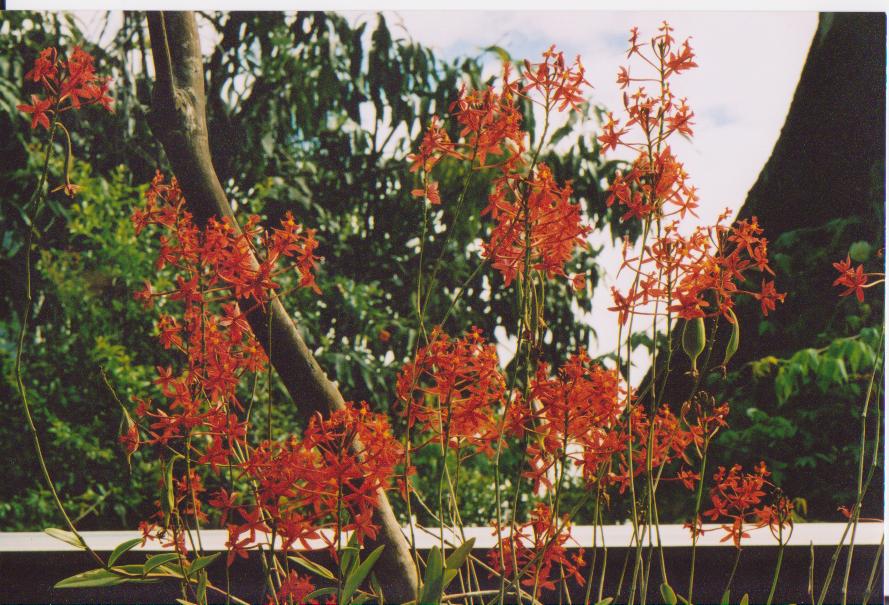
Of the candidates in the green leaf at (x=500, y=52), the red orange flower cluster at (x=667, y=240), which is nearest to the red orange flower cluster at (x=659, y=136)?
the red orange flower cluster at (x=667, y=240)

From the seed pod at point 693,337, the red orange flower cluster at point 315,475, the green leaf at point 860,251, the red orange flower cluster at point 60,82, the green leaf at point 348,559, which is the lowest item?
the green leaf at point 348,559

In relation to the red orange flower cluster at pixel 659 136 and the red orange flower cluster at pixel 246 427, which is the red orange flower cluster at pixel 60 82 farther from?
the red orange flower cluster at pixel 659 136

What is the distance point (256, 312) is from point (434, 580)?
37 cm

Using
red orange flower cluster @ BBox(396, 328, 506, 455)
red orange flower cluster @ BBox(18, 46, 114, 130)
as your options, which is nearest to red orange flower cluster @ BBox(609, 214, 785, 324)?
red orange flower cluster @ BBox(396, 328, 506, 455)

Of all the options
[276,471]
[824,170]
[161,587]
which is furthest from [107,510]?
[824,170]

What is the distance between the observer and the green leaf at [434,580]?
0.76 metres

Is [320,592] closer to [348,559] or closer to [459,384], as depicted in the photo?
[348,559]

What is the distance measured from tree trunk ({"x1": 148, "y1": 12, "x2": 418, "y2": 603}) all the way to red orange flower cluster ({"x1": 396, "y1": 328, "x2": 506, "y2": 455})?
11 cm

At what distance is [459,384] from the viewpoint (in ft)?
3.14

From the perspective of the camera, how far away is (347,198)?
7.86 ft

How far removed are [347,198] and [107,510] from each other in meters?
1.00

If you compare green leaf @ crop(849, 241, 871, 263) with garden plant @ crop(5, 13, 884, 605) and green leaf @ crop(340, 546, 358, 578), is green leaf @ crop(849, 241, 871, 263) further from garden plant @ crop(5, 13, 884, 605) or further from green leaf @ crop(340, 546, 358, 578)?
green leaf @ crop(340, 546, 358, 578)

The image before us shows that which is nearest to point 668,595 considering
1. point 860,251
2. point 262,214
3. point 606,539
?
point 606,539

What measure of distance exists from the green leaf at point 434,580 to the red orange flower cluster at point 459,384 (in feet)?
0.46
